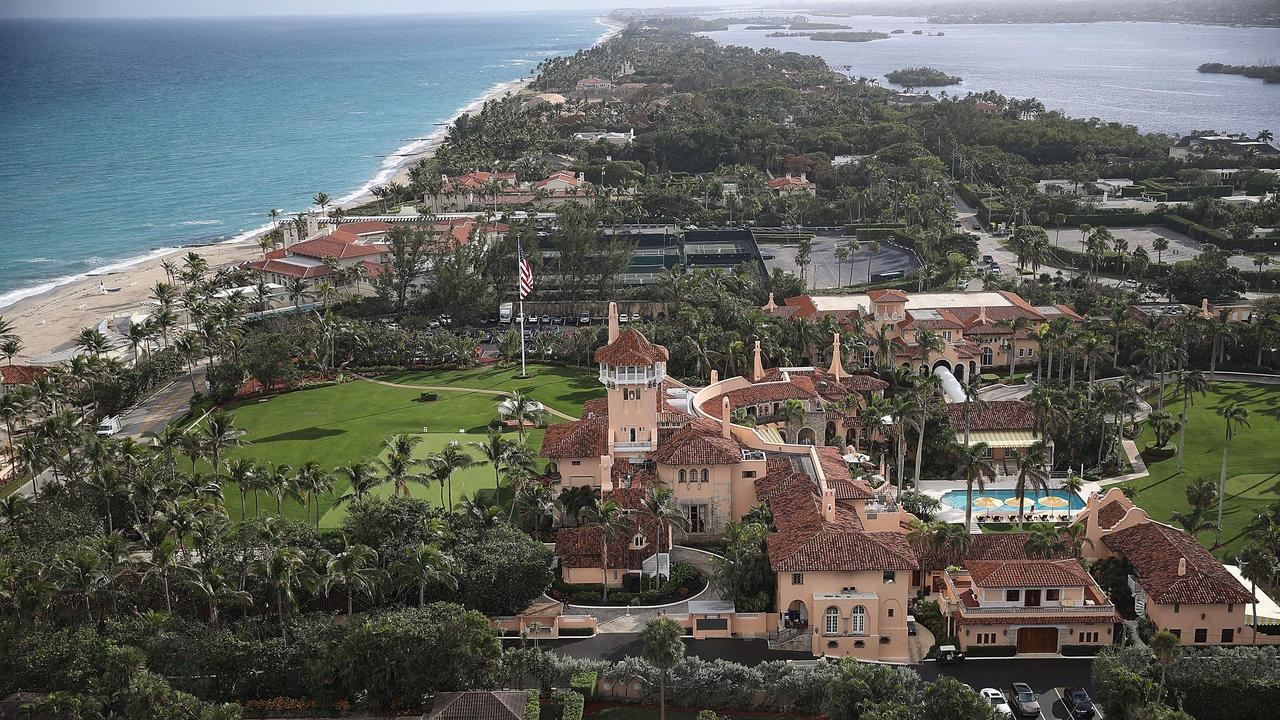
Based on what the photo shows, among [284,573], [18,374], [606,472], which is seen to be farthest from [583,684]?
[18,374]

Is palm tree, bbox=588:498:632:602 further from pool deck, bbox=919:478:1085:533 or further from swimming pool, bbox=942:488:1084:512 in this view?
swimming pool, bbox=942:488:1084:512

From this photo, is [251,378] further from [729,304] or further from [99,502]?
[729,304]

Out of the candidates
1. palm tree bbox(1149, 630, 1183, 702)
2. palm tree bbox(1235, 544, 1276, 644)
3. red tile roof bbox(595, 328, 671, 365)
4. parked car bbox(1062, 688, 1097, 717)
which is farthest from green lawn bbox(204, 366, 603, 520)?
palm tree bbox(1235, 544, 1276, 644)

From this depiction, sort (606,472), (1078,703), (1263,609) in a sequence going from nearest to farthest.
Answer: (1078,703), (1263,609), (606,472)

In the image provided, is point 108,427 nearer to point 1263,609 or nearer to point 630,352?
point 630,352

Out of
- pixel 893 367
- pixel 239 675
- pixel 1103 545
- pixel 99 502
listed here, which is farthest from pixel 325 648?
pixel 893 367

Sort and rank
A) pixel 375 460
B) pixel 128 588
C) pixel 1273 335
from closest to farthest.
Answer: pixel 128 588
pixel 375 460
pixel 1273 335

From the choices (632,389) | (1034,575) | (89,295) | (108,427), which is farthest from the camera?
(89,295)
